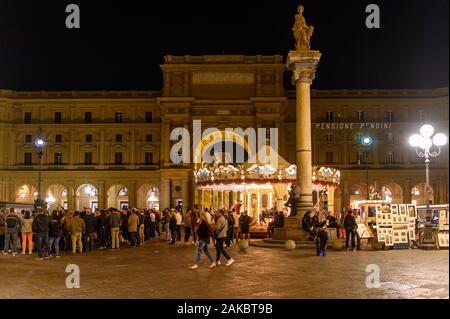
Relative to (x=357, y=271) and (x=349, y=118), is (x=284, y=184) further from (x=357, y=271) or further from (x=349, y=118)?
(x=349, y=118)

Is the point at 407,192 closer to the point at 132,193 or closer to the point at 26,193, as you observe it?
the point at 132,193

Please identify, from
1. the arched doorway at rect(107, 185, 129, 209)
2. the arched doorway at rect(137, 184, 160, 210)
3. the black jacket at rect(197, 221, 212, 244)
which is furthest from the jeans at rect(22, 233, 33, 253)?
the arched doorway at rect(107, 185, 129, 209)

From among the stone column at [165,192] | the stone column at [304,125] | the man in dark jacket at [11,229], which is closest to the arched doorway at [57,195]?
the stone column at [165,192]

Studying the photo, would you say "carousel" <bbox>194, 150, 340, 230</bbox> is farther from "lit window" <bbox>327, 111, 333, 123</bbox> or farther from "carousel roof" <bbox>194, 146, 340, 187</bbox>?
"lit window" <bbox>327, 111, 333, 123</bbox>

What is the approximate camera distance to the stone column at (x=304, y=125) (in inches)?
864

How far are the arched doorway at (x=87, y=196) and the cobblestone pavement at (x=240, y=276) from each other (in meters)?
49.6

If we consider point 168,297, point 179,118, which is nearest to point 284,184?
point 168,297

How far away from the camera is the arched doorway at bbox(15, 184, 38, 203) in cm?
6694

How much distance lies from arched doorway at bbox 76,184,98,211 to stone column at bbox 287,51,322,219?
4963 centimetres

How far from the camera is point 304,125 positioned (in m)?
22.0

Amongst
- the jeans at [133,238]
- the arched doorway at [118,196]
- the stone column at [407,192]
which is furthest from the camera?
the arched doorway at [118,196]

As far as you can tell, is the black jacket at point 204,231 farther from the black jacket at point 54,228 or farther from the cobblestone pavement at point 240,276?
the black jacket at point 54,228
